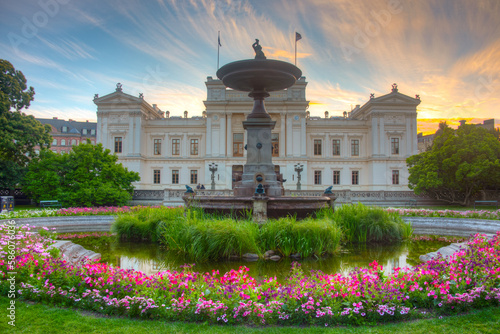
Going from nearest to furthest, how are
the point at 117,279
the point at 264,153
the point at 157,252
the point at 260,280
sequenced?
the point at 117,279, the point at 260,280, the point at 157,252, the point at 264,153

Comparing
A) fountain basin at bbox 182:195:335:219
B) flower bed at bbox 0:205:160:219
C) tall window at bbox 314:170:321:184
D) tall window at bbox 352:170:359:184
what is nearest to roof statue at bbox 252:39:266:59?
fountain basin at bbox 182:195:335:219

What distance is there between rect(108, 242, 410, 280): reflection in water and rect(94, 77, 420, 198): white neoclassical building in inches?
1257

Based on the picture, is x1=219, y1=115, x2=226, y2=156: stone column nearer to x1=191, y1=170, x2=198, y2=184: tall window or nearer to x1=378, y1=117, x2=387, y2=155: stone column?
x1=191, y1=170, x2=198, y2=184: tall window

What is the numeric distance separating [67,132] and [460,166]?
77143 millimetres

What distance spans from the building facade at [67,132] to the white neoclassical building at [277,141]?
1505 inches

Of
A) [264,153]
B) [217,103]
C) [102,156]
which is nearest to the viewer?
[264,153]

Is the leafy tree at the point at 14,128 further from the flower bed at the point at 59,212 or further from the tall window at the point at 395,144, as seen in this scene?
the tall window at the point at 395,144

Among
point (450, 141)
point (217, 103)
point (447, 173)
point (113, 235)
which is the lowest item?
point (113, 235)

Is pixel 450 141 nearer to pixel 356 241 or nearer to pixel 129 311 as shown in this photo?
pixel 356 241

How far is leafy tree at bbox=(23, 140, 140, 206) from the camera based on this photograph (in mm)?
22016

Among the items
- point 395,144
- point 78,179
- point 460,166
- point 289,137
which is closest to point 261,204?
point 78,179

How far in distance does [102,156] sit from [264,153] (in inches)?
632

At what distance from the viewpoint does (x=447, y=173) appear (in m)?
27.3

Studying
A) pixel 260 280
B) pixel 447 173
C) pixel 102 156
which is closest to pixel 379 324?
pixel 260 280
